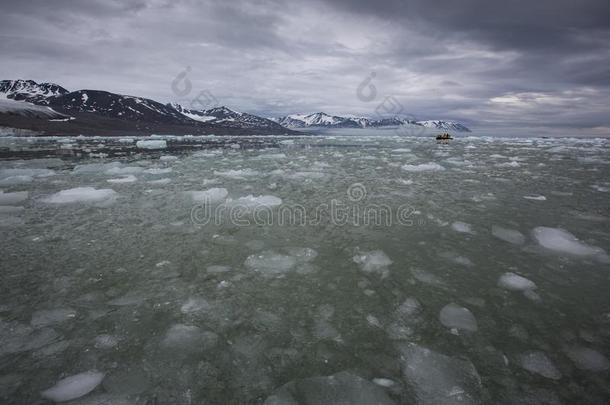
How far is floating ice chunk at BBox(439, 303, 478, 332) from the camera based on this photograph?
2.84 metres

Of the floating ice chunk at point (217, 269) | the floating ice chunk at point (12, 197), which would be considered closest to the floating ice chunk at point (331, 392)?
the floating ice chunk at point (217, 269)

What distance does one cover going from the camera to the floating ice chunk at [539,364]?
2.30 meters

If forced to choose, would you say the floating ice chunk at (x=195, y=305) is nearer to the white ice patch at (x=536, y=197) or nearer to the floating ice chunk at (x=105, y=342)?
the floating ice chunk at (x=105, y=342)

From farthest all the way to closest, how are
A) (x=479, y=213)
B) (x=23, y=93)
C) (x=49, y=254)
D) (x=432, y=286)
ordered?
(x=23, y=93)
(x=479, y=213)
(x=49, y=254)
(x=432, y=286)

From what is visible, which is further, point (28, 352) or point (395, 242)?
point (395, 242)

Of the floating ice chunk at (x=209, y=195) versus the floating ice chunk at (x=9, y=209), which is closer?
the floating ice chunk at (x=9, y=209)

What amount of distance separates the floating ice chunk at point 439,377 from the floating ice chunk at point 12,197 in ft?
27.1

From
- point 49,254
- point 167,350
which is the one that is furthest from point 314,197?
point 167,350

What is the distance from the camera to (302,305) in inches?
124

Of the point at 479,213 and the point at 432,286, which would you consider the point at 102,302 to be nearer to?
the point at 432,286

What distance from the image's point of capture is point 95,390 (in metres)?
2.12

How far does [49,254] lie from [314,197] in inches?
201

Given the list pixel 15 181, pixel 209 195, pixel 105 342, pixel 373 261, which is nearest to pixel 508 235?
pixel 373 261

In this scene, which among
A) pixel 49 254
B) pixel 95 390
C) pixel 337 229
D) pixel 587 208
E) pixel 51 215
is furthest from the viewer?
pixel 587 208
